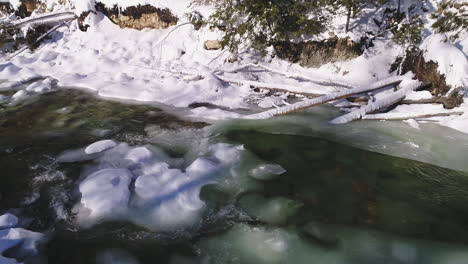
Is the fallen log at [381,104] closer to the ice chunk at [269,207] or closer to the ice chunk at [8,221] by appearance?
the ice chunk at [269,207]

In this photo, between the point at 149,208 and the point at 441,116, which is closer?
the point at 149,208

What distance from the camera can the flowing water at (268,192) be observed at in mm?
2188

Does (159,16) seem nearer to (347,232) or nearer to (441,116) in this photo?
(441,116)

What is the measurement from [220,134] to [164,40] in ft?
14.2

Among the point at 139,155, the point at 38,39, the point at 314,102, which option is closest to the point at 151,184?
the point at 139,155

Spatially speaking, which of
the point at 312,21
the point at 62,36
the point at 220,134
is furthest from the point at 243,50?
the point at 62,36

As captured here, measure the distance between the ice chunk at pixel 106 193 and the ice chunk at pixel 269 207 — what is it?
1.07 metres

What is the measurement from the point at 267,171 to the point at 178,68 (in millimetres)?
4092

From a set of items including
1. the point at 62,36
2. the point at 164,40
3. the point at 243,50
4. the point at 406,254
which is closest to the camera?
the point at 406,254

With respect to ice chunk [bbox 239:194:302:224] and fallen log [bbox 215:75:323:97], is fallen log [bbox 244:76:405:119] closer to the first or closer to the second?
fallen log [bbox 215:75:323:97]

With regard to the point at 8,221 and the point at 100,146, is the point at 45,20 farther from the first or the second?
the point at 8,221

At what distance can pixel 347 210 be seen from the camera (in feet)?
8.47

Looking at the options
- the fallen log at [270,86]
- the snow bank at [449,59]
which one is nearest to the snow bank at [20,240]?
the fallen log at [270,86]

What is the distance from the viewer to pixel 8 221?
236cm
